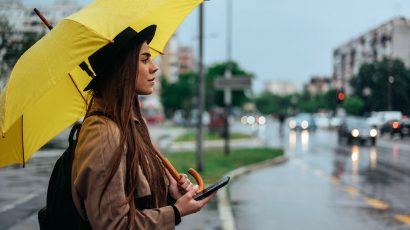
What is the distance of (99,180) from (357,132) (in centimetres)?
3701

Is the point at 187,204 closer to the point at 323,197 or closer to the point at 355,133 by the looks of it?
the point at 323,197

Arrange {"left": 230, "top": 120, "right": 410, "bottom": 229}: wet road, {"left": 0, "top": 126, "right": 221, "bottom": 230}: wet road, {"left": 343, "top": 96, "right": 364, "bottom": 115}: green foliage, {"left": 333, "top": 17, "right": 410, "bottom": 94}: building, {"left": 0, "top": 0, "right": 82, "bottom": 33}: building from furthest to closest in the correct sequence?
{"left": 333, "top": 17, "right": 410, "bottom": 94}: building
{"left": 343, "top": 96, "right": 364, "bottom": 115}: green foliage
{"left": 230, "top": 120, "right": 410, "bottom": 229}: wet road
{"left": 0, "top": 126, "right": 221, "bottom": 230}: wet road
{"left": 0, "top": 0, "right": 82, "bottom": 33}: building

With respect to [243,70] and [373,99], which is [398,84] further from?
[243,70]

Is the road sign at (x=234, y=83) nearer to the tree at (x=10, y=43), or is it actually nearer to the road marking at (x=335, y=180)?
the road marking at (x=335, y=180)

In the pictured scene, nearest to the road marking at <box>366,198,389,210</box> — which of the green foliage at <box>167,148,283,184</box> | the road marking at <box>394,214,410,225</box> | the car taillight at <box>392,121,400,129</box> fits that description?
the road marking at <box>394,214,410,225</box>

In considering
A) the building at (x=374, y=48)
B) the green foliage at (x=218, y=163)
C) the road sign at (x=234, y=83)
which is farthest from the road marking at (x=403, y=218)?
the building at (x=374, y=48)

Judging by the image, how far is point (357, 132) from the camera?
3838 cm

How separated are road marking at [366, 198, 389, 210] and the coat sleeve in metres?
9.26

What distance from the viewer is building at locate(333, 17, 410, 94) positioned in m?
106

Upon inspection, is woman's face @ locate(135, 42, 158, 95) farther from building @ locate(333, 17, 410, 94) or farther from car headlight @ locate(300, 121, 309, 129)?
building @ locate(333, 17, 410, 94)

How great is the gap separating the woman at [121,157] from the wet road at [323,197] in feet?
21.2

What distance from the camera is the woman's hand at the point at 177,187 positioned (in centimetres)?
288

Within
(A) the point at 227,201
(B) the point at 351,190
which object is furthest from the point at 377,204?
(A) the point at 227,201

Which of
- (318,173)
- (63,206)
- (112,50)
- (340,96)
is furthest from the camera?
(340,96)
